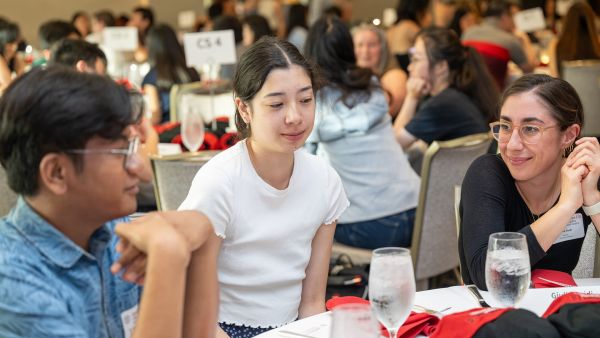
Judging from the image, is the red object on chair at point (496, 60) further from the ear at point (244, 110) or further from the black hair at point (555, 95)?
the ear at point (244, 110)

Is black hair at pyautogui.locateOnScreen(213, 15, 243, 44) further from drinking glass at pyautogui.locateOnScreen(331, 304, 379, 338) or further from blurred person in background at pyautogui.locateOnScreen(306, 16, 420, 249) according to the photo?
drinking glass at pyautogui.locateOnScreen(331, 304, 379, 338)

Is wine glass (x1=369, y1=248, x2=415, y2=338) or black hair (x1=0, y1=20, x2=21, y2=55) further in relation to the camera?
black hair (x1=0, y1=20, x2=21, y2=55)

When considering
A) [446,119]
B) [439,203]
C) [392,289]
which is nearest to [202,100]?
[446,119]

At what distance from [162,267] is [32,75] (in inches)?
14.9

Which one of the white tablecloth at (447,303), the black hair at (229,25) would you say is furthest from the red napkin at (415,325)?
the black hair at (229,25)

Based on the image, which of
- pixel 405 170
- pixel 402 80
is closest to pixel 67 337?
pixel 405 170

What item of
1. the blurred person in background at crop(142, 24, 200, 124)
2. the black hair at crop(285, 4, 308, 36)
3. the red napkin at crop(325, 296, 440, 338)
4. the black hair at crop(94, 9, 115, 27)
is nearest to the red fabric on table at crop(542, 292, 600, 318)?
the red napkin at crop(325, 296, 440, 338)

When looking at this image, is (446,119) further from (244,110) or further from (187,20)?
(187,20)

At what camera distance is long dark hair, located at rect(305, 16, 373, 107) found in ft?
12.4

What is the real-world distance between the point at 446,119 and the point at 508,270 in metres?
2.45

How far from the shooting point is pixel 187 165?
2.97 metres

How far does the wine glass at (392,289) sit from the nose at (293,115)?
2.19 ft

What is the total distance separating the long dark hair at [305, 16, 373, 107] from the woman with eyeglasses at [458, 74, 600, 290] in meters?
1.41

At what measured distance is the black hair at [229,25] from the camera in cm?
711
